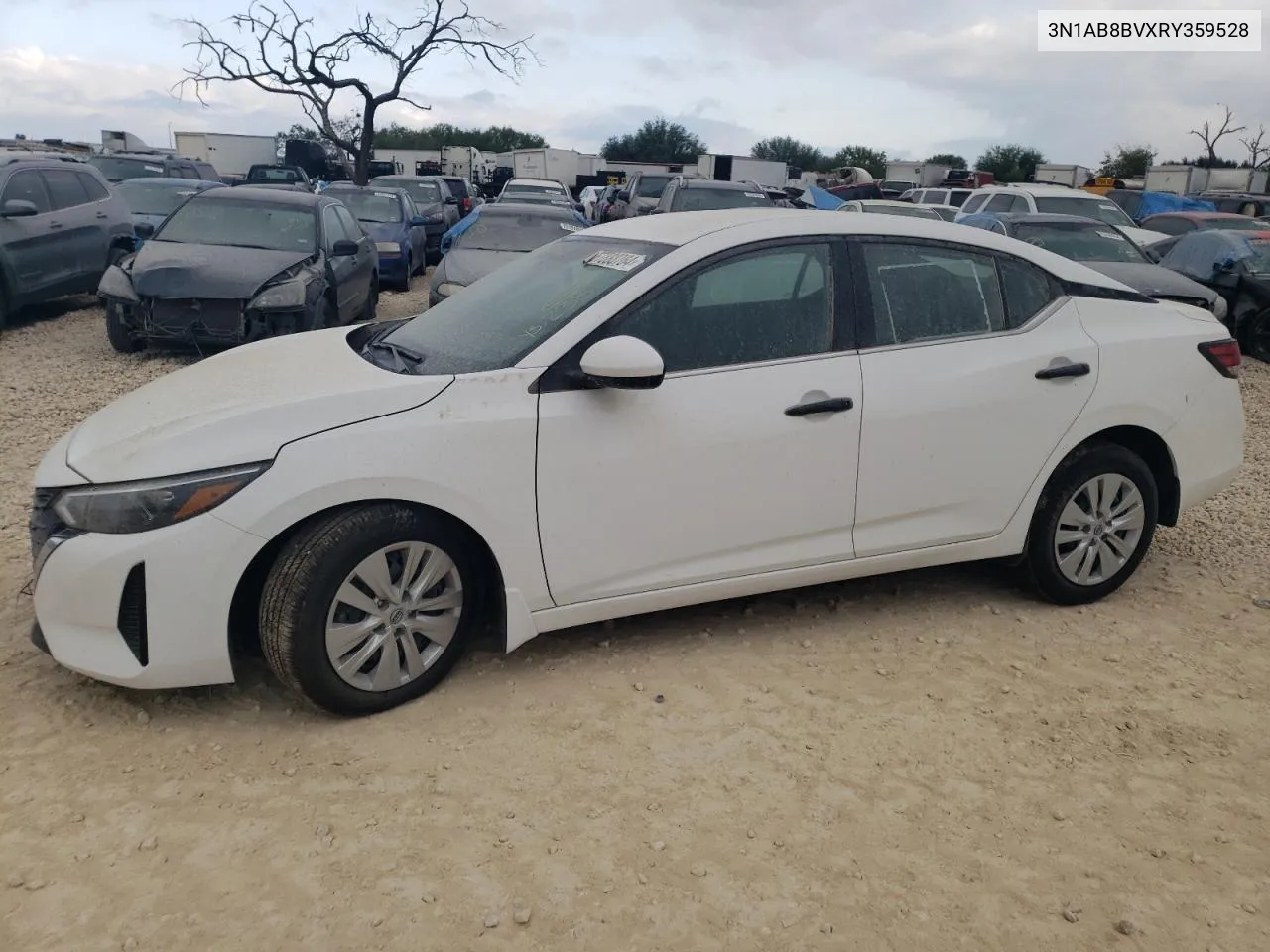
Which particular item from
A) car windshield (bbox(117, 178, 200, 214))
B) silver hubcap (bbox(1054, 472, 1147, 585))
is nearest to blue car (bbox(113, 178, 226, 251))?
car windshield (bbox(117, 178, 200, 214))

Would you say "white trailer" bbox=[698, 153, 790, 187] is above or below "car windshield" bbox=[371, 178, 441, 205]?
above

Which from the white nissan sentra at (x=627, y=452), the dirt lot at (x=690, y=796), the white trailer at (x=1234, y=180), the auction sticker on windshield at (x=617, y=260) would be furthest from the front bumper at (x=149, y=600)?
the white trailer at (x=1234, y=180)

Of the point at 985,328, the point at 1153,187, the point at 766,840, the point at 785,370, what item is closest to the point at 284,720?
the point at 766,840

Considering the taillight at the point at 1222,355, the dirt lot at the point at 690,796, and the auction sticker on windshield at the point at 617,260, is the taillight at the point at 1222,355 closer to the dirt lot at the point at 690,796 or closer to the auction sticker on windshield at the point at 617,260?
the dirt lot at the point at 690,796

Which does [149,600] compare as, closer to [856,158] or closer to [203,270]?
[203,270]

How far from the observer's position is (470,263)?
1004 centimetres

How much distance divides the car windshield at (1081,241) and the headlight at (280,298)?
7551 millimetres

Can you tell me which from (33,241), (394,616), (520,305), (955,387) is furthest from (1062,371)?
(33,241)

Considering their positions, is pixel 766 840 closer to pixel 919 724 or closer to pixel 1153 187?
pixel 919 724

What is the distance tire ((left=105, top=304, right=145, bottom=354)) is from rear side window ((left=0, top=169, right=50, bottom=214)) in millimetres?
2209

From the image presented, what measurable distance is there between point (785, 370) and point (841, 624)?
1180 millimetres

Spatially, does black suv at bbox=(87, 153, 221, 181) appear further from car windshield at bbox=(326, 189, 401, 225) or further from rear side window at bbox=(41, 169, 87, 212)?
rear side window at bbox=(41, 169, 87, 212)

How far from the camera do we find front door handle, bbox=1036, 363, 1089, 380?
4.09 meters

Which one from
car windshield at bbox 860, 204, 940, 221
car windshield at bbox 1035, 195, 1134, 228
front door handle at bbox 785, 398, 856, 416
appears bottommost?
front door handle at bbox 785, 398, 856, 416
